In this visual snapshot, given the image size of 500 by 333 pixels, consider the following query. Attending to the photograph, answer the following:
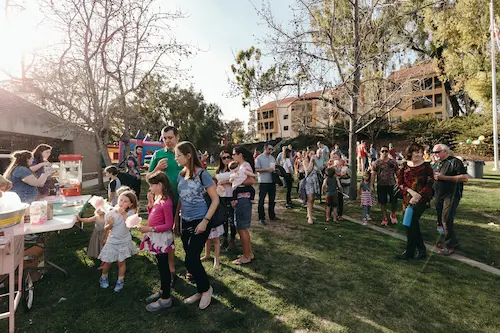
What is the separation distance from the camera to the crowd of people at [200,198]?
9.89 ft

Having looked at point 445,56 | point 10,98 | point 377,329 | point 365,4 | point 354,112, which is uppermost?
point 445,56

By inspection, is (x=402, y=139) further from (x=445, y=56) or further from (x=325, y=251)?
(x=325, y=251)

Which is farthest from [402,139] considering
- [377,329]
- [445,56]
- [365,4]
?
[377,329]

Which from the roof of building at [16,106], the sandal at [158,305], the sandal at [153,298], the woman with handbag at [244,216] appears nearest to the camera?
the sandal at [158,305]

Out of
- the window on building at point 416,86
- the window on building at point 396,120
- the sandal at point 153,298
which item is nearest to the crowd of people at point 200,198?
the sandal at point 153,298

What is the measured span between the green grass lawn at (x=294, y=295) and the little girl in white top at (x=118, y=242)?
21 centimetres

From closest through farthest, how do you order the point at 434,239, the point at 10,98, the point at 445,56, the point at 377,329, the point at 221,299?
the point at 377,329
the point at 221,299
the point at 434,239
the point at 10,98
the point at 445,56

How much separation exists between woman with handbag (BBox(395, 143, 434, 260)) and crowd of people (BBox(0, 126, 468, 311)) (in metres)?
0.01

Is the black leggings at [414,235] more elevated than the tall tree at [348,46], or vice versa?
the tall tree at [348,46]

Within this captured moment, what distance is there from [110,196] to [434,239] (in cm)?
652

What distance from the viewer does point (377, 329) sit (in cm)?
271

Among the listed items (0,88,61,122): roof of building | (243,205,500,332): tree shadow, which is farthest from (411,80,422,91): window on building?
(0,88,61,122): roof of building

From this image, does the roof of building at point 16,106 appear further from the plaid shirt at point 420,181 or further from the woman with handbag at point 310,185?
the plaid shirt at point 420,181

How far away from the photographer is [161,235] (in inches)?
124
